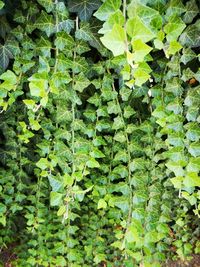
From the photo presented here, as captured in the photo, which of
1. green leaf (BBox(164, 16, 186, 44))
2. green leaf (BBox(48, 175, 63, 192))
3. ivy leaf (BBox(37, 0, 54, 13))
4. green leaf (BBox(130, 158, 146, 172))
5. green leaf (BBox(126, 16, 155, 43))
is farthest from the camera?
green leaf (BBox(130, 158, 146, 172))

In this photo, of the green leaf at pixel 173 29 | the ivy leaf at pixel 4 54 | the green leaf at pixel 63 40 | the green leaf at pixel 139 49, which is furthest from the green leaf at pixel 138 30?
the ivy leaf at pixel 4 54

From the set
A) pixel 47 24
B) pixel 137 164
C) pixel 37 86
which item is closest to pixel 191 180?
pixel 137 164

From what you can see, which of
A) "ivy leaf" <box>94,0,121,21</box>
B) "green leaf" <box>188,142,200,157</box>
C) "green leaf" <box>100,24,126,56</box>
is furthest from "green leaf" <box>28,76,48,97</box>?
"green leaf" <box>188,142,200,157</box>

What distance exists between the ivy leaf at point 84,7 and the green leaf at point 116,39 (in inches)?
18.7

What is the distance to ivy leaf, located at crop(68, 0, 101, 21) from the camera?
103 centimetres

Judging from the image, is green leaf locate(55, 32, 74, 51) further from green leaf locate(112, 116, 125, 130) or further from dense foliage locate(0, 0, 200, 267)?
green leaf locate(112, 116, 125, 130)

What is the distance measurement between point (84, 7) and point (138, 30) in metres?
0.49

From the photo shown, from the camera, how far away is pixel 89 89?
4.51ft

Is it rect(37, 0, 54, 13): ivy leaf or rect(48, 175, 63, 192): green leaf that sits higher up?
rect(37, 0, 54, 13): ivy leaf

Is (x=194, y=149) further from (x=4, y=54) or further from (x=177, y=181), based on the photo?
(x=4, y=54)

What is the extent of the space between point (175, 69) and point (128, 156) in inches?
15.6

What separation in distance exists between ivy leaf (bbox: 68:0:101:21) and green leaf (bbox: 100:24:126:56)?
1.56 feet

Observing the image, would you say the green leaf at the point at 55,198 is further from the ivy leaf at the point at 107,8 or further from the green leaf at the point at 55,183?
the ivy leaf at the point at 107,8

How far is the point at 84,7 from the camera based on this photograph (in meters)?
1.03
